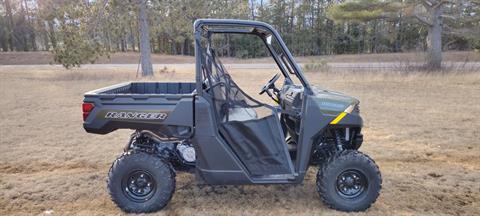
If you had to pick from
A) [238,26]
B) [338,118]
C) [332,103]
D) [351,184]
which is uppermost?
[238,26]

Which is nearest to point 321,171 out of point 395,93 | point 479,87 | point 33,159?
point 33,159

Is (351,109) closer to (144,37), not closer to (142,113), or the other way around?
(142,113)

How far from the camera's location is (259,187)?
161 inches

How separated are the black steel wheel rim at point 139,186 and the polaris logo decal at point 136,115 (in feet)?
1.68

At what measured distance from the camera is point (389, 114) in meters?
8.04

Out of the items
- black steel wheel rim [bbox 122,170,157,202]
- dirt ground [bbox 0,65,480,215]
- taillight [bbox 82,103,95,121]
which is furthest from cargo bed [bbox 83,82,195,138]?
dirt ground [bbox 0,65,480,215]

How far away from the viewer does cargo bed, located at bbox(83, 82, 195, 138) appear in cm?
336

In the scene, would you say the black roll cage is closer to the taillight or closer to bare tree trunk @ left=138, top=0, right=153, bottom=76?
the taillight

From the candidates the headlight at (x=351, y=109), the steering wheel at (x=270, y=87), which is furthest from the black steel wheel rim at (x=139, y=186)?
the headlight at (x=351, y=109)

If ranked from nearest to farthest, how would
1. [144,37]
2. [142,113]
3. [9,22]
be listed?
[142,113] → [144,37] → [9,22]

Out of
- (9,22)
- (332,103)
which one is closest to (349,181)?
(332,103)

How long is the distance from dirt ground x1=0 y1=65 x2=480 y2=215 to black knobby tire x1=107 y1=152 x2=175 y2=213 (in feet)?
0.51

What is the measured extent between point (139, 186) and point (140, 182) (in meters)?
0.05

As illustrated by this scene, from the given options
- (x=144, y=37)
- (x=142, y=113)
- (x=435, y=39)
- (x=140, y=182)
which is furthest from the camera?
(x=435, y=39)
